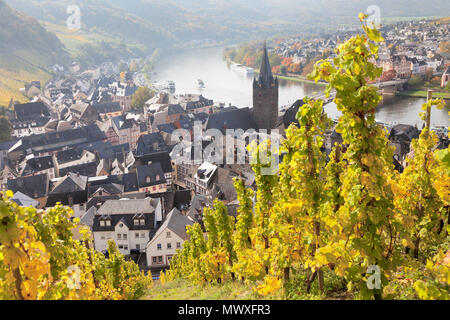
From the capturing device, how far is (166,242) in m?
27.8

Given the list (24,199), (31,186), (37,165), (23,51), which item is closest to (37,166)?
(37,165)

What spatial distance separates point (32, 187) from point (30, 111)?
129 ft

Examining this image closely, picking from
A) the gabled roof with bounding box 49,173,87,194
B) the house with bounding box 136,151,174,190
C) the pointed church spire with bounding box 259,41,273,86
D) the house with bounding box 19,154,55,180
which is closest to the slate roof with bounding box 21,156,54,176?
the house with bounding box 19,154,55,180

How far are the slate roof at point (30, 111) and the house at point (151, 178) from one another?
139 ft

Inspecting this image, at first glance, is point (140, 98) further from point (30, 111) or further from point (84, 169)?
point (84, 169)

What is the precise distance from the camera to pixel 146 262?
28.6 meters

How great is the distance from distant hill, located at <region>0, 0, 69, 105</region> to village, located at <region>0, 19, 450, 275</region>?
2416 cm

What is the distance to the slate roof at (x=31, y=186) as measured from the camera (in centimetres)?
3938

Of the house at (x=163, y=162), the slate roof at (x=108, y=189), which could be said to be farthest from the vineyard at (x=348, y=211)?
the house at (x=163, y=162)

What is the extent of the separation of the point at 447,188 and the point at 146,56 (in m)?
184

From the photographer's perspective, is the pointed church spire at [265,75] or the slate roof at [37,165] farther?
the pointed church spire at [265,75]

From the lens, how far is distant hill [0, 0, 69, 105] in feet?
357

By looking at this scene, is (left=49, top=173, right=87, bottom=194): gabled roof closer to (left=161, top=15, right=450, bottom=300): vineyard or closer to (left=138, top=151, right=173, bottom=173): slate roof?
(left=138, top=151, right=173, bottom=173): slate roof

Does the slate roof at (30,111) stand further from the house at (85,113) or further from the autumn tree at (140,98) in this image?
the autumn tree at (140,98)
